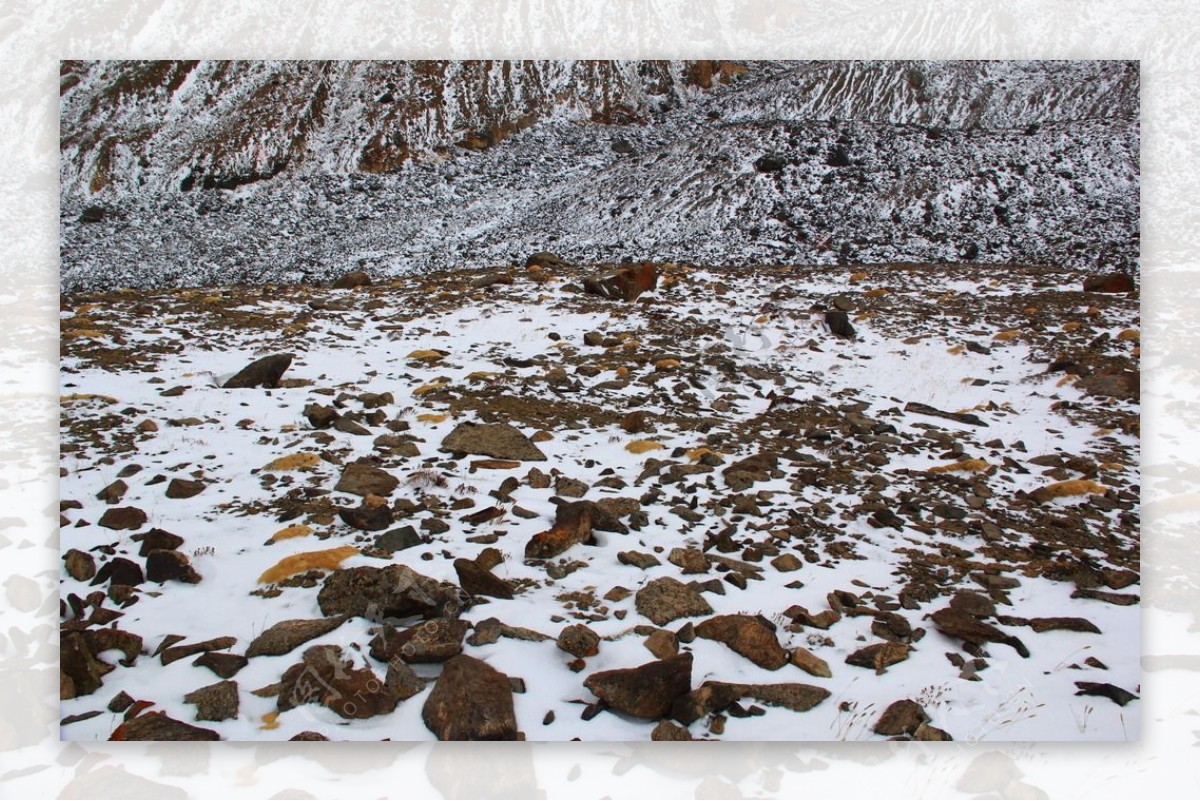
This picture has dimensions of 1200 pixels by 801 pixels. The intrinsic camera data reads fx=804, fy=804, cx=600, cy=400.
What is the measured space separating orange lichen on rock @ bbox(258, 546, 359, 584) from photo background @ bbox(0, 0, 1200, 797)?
771mm

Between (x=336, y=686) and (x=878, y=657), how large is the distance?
8.00ft

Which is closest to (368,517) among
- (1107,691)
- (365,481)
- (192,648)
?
(365,481)

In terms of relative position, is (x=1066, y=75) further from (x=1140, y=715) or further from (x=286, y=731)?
(x=286, y=731)

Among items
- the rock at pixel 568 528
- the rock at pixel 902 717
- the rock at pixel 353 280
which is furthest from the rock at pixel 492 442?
the rock at pixel 353 280

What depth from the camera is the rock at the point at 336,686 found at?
3531 mm

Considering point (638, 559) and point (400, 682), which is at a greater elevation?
point (638, 559)

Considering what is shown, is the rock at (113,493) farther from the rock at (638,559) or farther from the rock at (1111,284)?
the rock at (1111,284)

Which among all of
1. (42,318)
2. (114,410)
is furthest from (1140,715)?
(42,318)

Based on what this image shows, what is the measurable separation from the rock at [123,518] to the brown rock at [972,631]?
4.04 metres

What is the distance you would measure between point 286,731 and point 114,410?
2691 millimetres

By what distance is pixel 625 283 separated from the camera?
838cm

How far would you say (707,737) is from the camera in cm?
357

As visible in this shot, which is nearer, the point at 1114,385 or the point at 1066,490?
the point at 1066,490

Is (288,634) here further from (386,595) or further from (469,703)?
(469,703)
